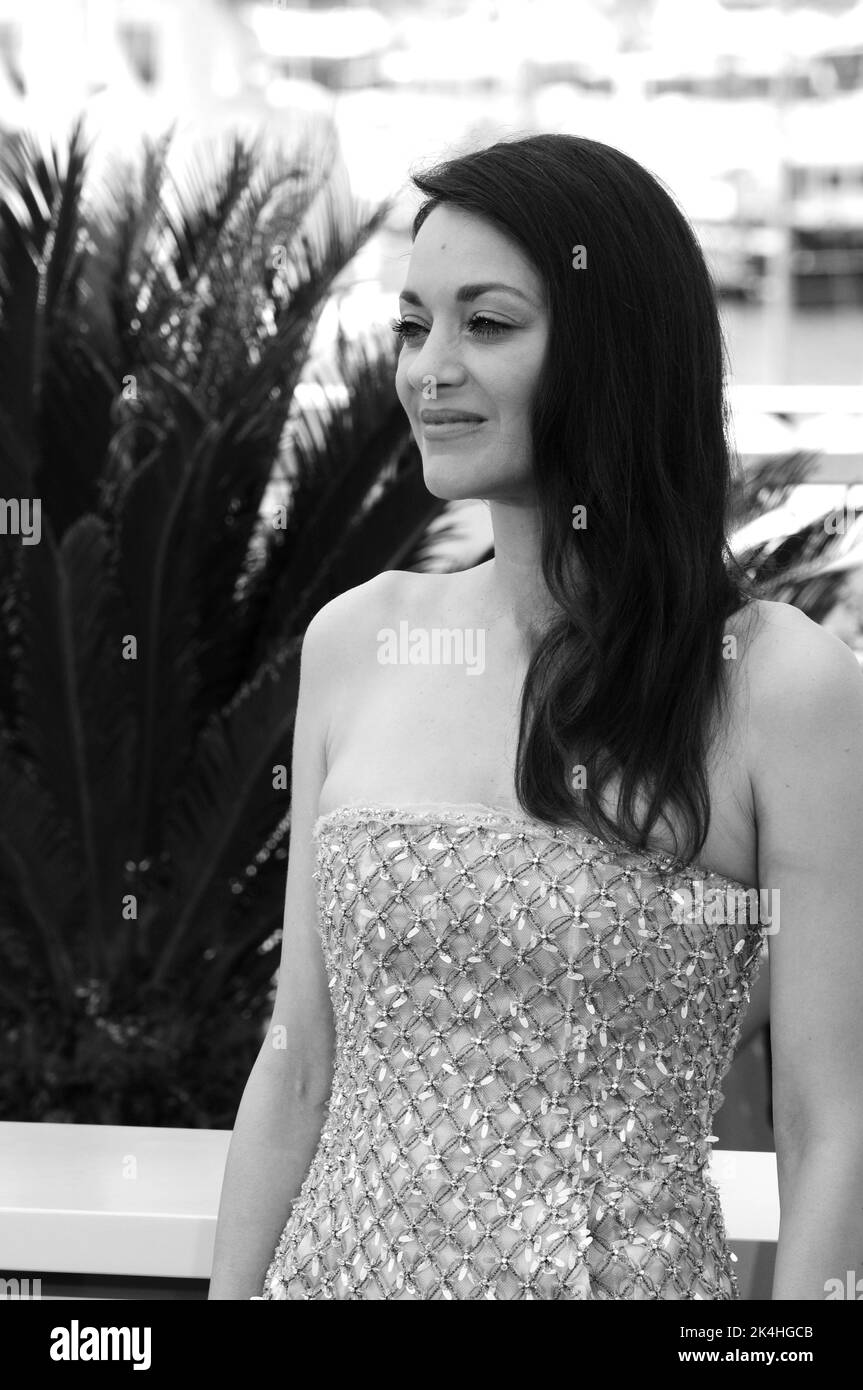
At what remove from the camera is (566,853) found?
175cm

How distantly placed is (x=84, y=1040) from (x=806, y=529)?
2.40 m

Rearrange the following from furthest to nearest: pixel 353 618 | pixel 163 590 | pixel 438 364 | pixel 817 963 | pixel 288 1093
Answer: pixel 163 590
pixel 353 618
pixel 288 1093
pixel 438 364
pixel 817 963

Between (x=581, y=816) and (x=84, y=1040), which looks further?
(x=84, y=1040)

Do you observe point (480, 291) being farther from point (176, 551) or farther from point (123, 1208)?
point (176, 551)

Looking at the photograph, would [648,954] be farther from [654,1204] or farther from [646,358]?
[646,358]

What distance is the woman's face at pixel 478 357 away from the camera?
1802 mm

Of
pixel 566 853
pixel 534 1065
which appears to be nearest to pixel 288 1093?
pixel 534 1065

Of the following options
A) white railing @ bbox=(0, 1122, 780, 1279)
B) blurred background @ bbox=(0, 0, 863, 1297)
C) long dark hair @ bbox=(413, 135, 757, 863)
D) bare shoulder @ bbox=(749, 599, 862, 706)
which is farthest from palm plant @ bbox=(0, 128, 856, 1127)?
bare shoulder @ bbox=(749, 599, 862, 706)

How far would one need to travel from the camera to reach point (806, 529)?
4480 millimetres

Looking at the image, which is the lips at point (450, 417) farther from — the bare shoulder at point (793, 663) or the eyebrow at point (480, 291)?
the bare shoulder at point (793, 663)

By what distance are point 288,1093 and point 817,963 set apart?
2.13 feet

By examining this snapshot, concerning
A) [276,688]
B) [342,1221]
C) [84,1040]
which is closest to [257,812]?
[276,688]

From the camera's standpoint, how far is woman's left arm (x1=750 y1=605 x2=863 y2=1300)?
1.66m

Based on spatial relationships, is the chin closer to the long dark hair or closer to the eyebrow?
the long dark hair
